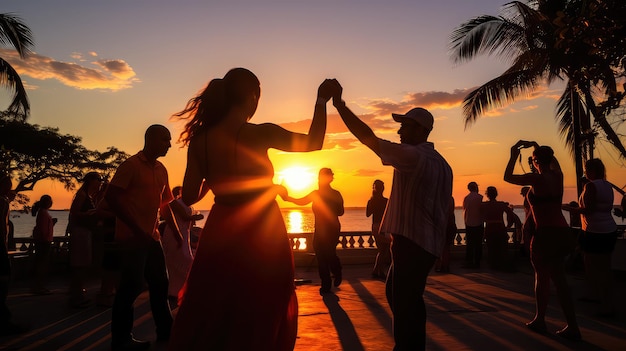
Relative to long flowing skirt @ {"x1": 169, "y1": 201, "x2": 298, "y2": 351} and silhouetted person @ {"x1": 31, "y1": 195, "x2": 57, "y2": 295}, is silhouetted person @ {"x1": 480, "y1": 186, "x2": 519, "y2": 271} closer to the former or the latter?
silhouetted person @ {"x1": 31, "y1": 195, "x2": 57, "y2": 295}

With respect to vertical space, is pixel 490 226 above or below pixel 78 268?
above

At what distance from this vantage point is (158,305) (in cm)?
538

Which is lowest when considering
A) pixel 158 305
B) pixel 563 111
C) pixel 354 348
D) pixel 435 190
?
pixel 354 348

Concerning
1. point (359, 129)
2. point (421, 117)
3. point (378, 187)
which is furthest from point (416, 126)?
point (378, 187)

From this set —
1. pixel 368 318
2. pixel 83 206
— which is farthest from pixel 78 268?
pixel 368 318

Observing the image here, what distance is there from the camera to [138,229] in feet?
16.1

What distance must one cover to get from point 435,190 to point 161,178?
290 centimetres

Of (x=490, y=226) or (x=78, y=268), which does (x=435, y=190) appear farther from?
(x=490, y=226)

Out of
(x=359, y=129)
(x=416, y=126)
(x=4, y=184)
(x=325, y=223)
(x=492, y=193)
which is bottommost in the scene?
(x=325, y=223)

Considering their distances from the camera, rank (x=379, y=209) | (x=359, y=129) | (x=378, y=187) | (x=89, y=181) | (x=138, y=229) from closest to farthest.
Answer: (x=359, y=129) → (x=138, y=229) → (x=89, y=181) → (x=378, y=187) → (x=379, y=209)

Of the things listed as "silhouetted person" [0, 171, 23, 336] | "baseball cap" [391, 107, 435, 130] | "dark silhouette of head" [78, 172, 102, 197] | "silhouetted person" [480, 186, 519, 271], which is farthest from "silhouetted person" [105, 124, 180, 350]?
"silhouetted person" [480, 186, 519, 271]

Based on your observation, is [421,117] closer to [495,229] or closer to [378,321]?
[378,321]

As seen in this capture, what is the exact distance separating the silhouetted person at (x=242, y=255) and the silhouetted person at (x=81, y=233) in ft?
20.6

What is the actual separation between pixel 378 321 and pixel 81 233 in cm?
537
